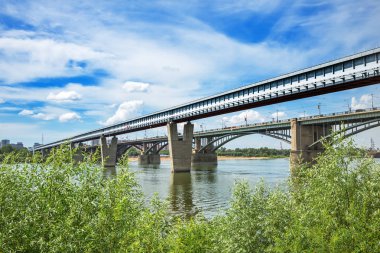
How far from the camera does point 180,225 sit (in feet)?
49.4

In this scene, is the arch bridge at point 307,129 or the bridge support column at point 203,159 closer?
the arch bridge at point 307,129

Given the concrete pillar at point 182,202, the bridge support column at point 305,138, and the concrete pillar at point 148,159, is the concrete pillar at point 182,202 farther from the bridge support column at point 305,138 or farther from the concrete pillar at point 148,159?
the concrete pillar at point 148,159

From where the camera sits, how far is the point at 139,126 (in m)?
114

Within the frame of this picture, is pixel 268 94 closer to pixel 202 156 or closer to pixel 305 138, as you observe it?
pixel 305 138

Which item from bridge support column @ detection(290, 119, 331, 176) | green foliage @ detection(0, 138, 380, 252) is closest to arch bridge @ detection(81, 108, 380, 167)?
bridge support column @ detection(290, 119, 331, 176)

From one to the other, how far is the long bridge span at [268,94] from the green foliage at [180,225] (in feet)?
11.2

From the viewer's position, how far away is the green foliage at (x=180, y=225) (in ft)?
38.0

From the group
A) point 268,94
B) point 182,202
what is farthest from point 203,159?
point 182,202

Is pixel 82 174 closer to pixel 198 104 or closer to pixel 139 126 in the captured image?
pixel 198 104

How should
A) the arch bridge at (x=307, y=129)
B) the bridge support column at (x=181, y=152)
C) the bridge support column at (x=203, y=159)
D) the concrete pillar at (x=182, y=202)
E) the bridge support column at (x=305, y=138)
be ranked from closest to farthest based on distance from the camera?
1. the concrete pillar at (x=182, y=202)
2. the arch bridge at (x=307, y=129)
3. the bridge support column at (x=305, y=138)
4. the bridge support column at (x=181, y=152)
5. the bridge support column at (x=203, y=159)

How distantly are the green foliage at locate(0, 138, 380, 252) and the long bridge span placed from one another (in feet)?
11.2

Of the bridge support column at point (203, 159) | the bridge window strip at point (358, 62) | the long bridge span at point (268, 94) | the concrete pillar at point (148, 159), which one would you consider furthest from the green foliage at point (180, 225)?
the concrete pillar at point (148, 159)

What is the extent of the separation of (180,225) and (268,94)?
161 ft

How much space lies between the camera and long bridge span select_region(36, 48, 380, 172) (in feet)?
144
